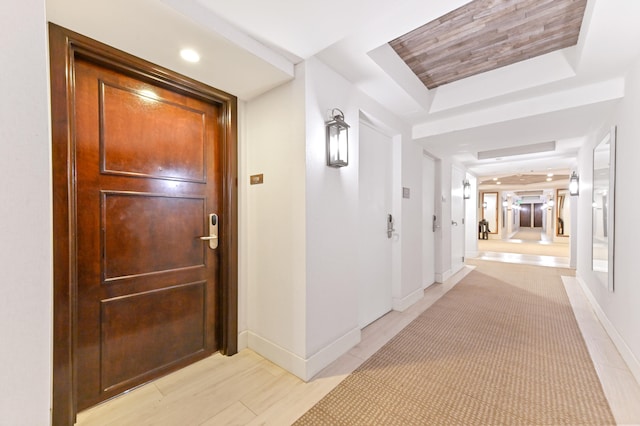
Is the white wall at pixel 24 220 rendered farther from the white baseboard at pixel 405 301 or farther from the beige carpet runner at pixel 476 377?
the white baseboard at pixel 405 301

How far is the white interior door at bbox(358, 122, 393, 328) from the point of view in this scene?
271 centimetres

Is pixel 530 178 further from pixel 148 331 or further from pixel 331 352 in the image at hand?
pixel 148 331

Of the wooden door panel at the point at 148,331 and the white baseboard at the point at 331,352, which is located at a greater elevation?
the wooden door panel at the point at 148,331

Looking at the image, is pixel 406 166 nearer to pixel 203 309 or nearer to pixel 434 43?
pixel 434 43

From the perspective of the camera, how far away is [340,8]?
1506 mm

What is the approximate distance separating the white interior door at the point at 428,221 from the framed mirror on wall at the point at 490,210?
9.21 meters

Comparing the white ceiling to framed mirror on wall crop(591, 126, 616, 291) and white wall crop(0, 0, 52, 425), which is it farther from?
white wall crop(0, 0, 52, 425)


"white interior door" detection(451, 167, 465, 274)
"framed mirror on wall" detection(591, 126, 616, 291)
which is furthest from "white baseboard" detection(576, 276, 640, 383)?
"white interior door" detection(451, 167, 465, 274)

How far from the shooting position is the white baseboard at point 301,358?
189 cm

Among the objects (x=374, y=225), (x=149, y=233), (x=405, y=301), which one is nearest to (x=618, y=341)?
(x=405, y=301)

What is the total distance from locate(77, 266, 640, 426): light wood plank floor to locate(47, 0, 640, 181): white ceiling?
229cm

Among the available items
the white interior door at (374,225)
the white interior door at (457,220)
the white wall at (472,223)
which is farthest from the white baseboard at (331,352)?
the white wall at (472,223)

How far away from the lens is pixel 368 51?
6.36 feet

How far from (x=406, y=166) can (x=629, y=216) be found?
6.48 ft
